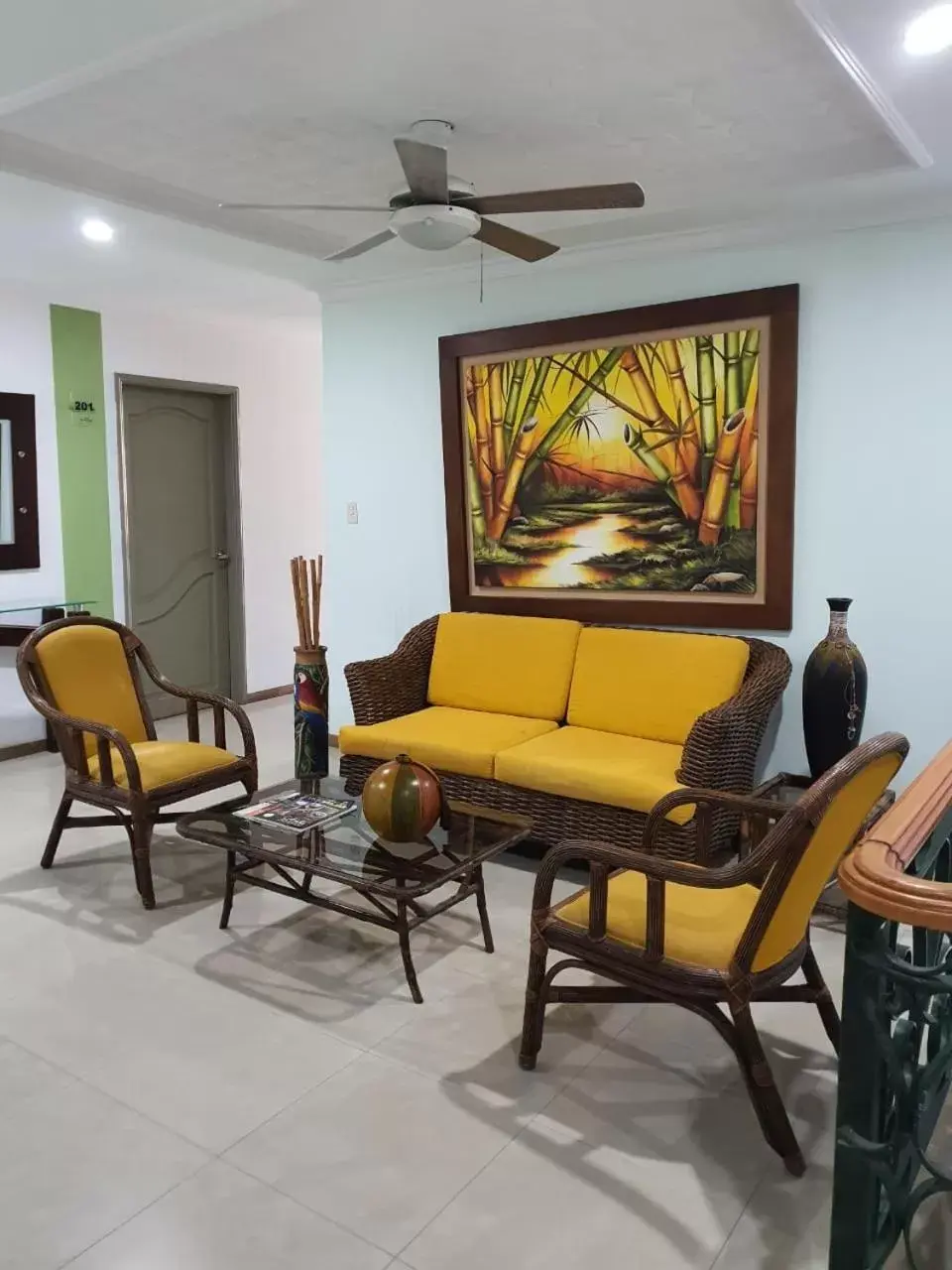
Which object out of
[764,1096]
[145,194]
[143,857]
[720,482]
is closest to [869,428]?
[720,482]

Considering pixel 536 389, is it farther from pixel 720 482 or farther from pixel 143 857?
pixel 143 857

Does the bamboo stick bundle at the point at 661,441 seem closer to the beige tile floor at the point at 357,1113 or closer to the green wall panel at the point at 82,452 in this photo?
the beige tile floor at the point at 357,1113

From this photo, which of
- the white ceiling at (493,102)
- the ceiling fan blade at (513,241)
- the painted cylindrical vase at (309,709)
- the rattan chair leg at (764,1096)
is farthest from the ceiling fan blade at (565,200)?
the painted cylindrical vase at (309,709)

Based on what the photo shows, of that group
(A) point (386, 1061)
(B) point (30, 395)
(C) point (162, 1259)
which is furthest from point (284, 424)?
(C) point (162, 1259)

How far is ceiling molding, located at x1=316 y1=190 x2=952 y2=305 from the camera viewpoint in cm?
347

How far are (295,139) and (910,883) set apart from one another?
2.82m

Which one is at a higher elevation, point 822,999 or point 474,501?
point 474,501

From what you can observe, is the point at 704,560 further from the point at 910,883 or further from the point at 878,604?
the point at 910,883

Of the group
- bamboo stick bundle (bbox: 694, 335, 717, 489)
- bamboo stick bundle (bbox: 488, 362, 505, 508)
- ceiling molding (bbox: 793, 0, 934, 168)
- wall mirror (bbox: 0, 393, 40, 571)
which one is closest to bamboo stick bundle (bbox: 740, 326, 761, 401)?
bamboo stick bundle (bbox: 694, 335, 717, 489)

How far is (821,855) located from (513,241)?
6.75 ft

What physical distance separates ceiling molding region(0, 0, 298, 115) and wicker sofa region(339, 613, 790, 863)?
88.2 inches

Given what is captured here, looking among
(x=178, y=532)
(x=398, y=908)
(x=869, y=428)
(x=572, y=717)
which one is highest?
(x=869, y=428)

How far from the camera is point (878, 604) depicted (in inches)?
144

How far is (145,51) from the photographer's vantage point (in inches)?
90.7
